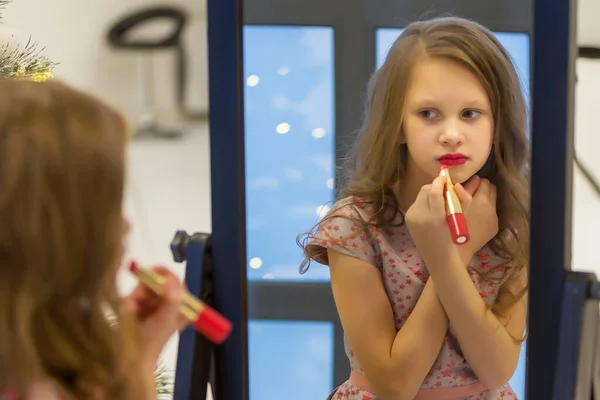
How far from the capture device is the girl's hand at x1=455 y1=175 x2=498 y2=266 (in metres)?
0.74

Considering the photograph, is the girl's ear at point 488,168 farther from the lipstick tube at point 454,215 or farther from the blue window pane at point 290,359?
the blue window pane at point 290,359

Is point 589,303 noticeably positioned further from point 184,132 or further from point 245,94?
point 184,132

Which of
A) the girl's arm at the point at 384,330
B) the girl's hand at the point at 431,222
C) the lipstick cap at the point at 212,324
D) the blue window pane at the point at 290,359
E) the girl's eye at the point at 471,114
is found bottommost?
the blue window pane at the point at 290,359

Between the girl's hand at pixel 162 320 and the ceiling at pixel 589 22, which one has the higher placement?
the ceiling at pixel 589 22

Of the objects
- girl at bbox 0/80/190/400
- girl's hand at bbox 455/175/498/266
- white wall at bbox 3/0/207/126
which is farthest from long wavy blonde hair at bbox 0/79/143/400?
white wall at bbox 3/0/207/126

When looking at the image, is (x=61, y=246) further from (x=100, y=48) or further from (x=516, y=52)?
(x=100, y=48)

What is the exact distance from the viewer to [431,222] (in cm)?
69

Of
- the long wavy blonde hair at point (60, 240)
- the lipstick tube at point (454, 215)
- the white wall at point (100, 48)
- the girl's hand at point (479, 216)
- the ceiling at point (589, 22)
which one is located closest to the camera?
the long wavy blonde hair at point (60, 240)

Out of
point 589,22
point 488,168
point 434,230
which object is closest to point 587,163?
point 589,22

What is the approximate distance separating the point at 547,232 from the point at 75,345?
1.49 ft

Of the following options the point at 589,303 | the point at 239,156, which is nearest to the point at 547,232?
the point at 589,303

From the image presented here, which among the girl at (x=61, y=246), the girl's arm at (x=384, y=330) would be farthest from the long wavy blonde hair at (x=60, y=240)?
the girl's arm at (x=384, y=330)

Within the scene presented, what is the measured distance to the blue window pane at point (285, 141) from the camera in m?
0.80

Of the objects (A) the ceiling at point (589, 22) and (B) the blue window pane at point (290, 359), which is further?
(A) the ceiling at point (589, 22)
